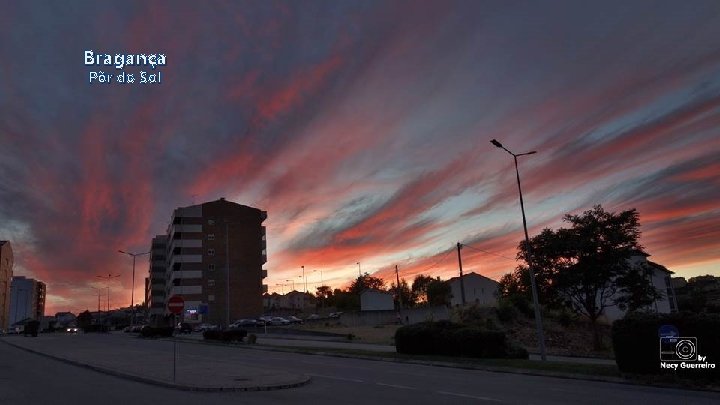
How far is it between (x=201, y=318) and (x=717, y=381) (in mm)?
99504

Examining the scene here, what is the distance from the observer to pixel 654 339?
55.2ft

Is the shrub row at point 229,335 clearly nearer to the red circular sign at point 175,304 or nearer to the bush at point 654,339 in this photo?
the red circular sign at point 175,304

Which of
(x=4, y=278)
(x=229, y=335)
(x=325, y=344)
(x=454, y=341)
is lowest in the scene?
(x=325, y=344)

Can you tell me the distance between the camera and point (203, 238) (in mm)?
113188

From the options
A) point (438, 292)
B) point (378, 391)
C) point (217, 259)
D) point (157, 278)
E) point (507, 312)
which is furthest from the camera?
point (438, 292)

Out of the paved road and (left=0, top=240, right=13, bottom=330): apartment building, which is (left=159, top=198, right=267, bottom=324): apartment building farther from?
(left=0, top=240, right=13, bottom=330): apartment building

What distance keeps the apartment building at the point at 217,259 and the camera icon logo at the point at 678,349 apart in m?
97.1

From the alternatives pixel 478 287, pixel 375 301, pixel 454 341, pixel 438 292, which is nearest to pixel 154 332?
pixel 454 341

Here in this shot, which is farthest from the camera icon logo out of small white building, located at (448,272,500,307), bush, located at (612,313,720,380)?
small white building, located at (448,272,500,307)

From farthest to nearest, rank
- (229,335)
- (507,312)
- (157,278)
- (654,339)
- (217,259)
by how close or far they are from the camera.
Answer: (157,278) < (217,259) < (507,312) < (229,335) < (654,339)

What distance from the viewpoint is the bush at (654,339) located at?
1548cm

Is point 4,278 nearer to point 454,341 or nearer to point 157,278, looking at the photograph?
point 157,278

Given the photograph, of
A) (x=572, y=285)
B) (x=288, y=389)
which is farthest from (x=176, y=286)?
(x=288, y=389)

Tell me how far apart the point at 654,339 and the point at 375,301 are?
99.3 m
